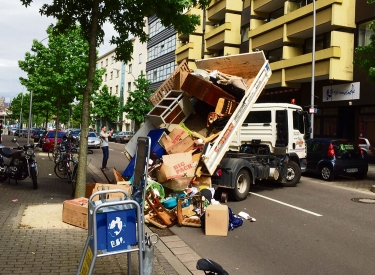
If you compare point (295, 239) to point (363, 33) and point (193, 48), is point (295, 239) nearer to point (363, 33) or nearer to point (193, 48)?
point (363, 33)

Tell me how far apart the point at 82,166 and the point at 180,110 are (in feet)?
11.9

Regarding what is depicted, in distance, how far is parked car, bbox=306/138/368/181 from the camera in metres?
14.5

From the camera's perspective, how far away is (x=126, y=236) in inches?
138

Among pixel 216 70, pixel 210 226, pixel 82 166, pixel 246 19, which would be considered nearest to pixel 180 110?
pixel 216 70

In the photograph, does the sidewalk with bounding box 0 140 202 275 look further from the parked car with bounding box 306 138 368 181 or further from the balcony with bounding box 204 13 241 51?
the balcony with bounding box 204 13 241 51

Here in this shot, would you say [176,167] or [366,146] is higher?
→ [366,146]

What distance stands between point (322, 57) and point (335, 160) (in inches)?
399

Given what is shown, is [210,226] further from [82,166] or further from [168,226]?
[82,166]

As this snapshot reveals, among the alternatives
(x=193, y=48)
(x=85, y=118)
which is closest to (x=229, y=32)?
(x=193, y=48)

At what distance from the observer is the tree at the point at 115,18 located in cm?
761

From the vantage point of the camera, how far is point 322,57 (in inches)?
899

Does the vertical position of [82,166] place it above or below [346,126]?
below

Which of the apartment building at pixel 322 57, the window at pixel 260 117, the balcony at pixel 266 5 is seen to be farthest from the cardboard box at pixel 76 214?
the balcony at pixel 266 5

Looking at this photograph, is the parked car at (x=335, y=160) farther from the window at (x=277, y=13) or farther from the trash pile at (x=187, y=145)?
the window at (x=277, y=13)
